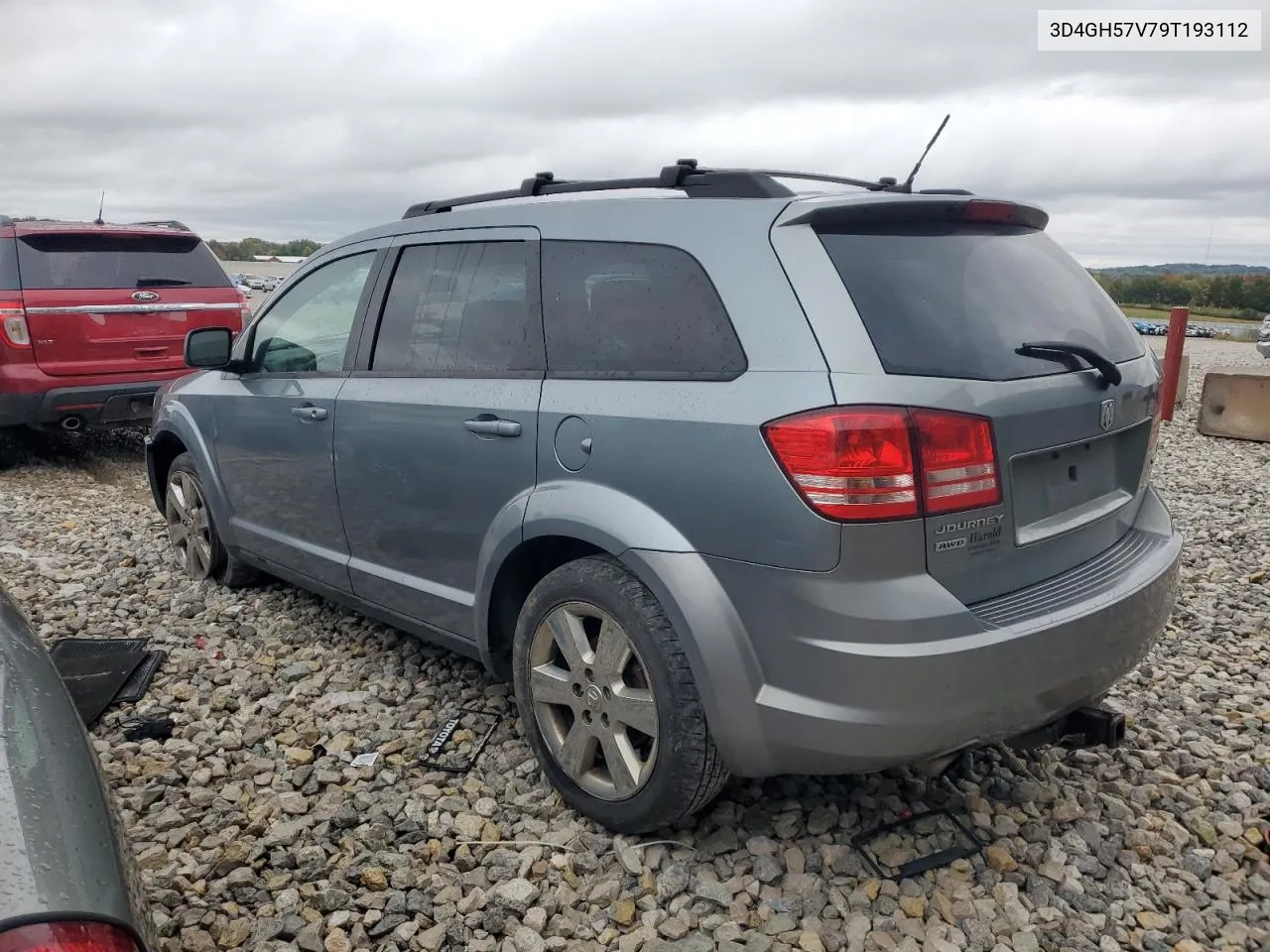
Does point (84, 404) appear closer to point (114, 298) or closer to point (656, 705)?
point (114, 298)

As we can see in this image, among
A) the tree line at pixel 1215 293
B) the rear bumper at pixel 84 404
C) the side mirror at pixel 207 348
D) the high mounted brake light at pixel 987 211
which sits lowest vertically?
the tree line at pixel 1215 293

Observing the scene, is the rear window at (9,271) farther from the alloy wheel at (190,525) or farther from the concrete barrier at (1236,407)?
the concrete barrier at (1236,407)

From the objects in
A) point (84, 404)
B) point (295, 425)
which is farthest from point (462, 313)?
point (84, 404)

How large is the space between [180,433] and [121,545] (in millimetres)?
1412

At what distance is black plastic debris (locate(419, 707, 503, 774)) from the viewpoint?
3.38 meters

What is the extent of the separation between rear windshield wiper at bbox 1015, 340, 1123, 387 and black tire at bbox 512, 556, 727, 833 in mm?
1195

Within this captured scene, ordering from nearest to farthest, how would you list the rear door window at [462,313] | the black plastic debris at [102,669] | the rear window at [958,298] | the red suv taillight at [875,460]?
1. the red suv taillight at [875,460]
2. the rear window at [958,298]
3. the rear door window at [462,313]
4. the black plastic debris at [102,669]

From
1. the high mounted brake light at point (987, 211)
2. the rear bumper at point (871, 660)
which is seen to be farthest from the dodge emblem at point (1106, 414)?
the high mounted brake light at point (987, 211)

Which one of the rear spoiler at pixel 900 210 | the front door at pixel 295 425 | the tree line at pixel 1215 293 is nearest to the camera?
the rear spoiler at pixel 900 210

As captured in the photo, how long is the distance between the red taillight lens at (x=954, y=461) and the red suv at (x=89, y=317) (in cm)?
708

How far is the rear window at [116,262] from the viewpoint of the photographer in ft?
24.9

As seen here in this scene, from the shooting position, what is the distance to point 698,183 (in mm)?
2838

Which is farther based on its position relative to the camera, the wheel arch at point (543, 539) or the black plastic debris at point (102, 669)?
the black plastic debris at point (102, 669)

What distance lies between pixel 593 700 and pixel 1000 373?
1.43 m
